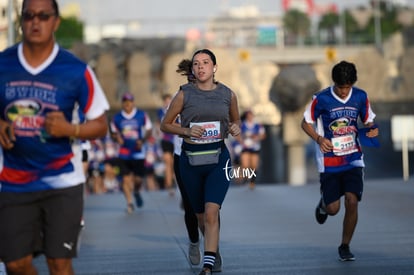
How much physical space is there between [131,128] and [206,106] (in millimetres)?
8955

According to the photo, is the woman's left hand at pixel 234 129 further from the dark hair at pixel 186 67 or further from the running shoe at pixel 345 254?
the running shoe at pixel 345 254

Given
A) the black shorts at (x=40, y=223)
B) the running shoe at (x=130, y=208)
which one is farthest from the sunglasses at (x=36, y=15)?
the running shoe at (x=130, y=208)

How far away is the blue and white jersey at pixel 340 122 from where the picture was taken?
10203 mm

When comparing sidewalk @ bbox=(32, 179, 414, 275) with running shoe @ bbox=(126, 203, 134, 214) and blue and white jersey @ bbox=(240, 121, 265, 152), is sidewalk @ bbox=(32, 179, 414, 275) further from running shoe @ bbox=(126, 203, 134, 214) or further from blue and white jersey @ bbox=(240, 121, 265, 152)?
blue and white jersey @ bbox=(240, 121, 265, 152)

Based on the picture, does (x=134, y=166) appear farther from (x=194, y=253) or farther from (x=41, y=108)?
(x=41, y=108)

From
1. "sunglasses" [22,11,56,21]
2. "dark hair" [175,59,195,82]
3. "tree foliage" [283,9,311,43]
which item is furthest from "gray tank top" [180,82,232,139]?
"tree foliage" [283,9,311,43]

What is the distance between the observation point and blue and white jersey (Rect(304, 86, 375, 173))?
33.5 ft

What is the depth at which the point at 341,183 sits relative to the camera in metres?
10.4

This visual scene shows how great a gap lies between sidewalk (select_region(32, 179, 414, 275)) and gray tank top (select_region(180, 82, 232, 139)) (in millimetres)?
1303

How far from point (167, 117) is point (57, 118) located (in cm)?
359

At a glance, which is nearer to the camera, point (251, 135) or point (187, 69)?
point (187, 69)

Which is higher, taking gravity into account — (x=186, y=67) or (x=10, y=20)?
(x=10, y=20)

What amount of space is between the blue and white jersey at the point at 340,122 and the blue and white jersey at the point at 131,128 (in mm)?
7996

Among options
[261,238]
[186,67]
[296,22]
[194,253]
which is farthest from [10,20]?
[296,22]
